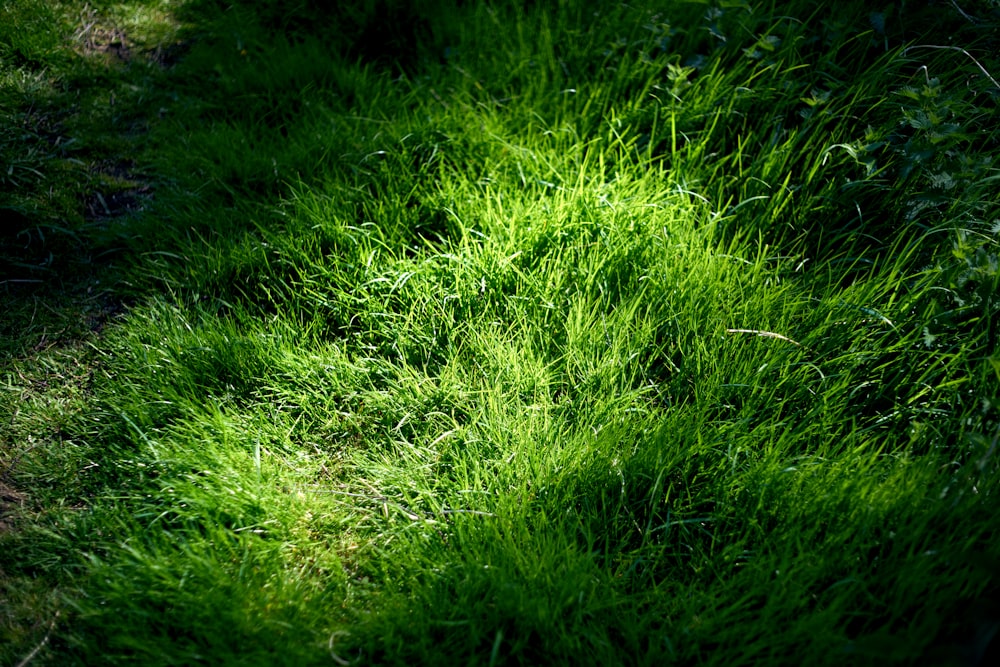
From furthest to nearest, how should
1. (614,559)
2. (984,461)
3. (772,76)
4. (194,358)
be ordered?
(772,76)
(194,358)
(614,559)
(984,461)

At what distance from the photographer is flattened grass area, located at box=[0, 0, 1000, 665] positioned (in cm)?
156

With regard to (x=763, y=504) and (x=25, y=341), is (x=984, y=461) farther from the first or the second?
(x=25, y=341)

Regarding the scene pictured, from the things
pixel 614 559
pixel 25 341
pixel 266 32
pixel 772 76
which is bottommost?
pixel 614 559

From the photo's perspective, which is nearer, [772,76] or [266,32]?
[772,76]

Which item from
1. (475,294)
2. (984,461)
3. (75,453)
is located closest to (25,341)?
(75,453)

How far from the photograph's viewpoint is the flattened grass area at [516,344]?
5.13 ft

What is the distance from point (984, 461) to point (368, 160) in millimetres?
2208

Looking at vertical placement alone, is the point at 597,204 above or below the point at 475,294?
above

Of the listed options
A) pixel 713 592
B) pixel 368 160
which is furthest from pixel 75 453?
pixel 713 592

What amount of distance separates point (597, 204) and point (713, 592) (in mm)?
1359

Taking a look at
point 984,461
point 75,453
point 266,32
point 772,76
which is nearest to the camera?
point 984,461

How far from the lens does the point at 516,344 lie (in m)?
2.12

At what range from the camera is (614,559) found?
1.68 m

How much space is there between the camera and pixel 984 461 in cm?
150
